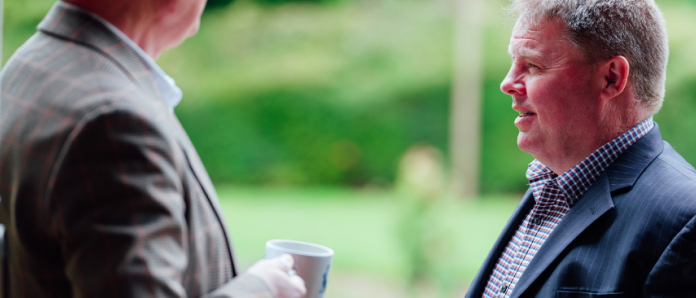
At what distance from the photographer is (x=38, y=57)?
75cm

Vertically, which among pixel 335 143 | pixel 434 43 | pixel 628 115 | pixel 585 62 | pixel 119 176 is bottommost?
pixel 335 143

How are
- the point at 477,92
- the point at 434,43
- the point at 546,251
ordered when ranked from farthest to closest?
the point at 434,43 → the point at 477,92 → the point at 546,251

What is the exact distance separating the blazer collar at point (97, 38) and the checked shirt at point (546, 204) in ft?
2.97

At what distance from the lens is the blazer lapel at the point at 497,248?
130 centimetres

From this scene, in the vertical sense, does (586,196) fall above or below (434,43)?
below

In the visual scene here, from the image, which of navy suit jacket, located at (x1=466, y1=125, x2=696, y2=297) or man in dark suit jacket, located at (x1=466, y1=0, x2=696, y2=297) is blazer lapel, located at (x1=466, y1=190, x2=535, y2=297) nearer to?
man in dark suit jacket, located at (x1=466, y1=0, x2=696, y2=297)

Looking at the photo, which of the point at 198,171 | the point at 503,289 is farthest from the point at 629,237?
the point at 198,171

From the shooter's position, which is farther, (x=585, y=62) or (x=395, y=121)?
(x=395, y=121)

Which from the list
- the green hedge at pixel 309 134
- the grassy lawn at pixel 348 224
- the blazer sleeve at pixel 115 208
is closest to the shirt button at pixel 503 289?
the blazer sleeve at pixel 115 208

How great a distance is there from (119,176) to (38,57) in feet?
0.81

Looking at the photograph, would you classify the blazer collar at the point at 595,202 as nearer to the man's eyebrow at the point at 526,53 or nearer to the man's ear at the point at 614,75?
the man's ear at the point at 614,75

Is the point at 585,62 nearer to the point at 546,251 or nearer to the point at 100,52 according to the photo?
the point at 546,251

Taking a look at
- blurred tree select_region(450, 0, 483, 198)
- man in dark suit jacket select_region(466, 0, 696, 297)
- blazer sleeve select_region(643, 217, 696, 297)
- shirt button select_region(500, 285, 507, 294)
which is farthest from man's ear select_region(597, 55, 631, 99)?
blurred tree select_region(450, 0, 483, 198)

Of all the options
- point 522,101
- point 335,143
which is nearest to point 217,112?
point 335,143
